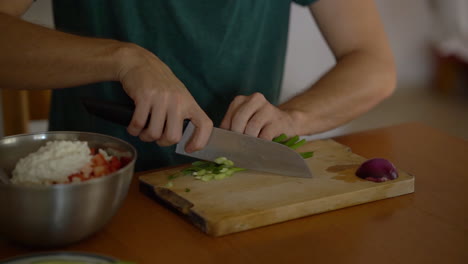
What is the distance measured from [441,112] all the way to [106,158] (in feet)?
9.93

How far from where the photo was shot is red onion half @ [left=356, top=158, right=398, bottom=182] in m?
1.05

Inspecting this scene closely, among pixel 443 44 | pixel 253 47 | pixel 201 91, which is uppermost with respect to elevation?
pixel 253 47

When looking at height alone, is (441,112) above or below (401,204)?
below

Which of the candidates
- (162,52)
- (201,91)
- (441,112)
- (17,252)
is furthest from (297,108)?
(441,112)

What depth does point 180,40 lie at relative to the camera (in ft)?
4.78

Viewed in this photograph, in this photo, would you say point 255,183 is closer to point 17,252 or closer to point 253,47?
point 17,252

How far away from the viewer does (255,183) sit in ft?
3.37

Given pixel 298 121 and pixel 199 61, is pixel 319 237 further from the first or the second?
pixel 199 61

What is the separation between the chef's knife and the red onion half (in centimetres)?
10

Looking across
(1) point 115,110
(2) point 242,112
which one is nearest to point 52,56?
(1) point 115,110

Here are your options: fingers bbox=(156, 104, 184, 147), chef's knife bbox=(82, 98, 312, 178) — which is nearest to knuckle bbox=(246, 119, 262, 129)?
chef's knife bbox=(82, 98, 312, 178)

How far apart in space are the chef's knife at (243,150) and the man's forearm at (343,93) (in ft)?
0.91

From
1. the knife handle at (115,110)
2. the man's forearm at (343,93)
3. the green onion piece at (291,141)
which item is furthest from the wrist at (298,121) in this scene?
the knife handle at (115,110)

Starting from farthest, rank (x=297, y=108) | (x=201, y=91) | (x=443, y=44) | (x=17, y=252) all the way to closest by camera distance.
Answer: (x=443, y=44) → (x=201, y=91) → (x=297, y=108) → (x=17, y=252)
